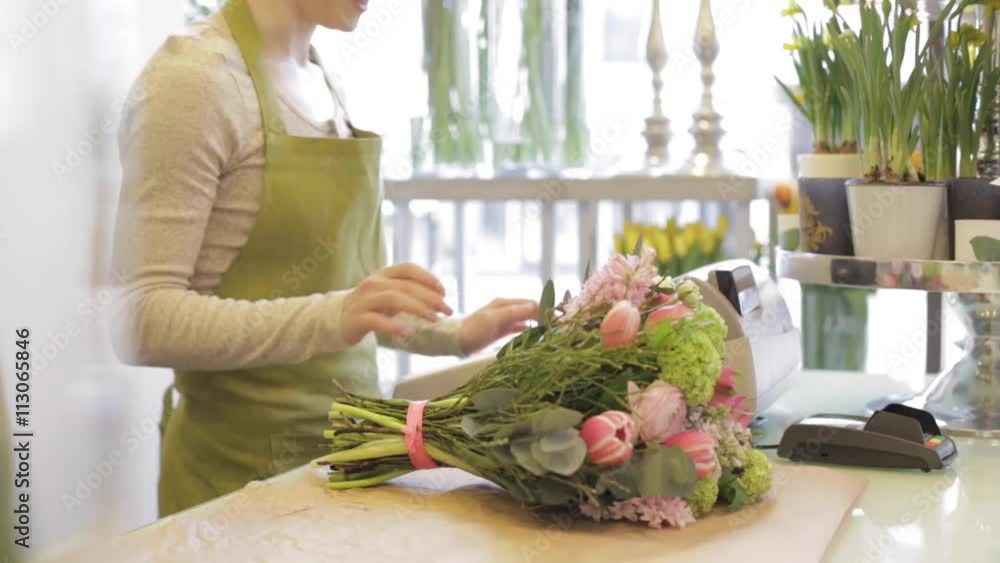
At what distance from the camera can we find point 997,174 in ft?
4.15

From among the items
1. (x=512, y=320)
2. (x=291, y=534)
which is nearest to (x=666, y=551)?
(x=291, y=534)

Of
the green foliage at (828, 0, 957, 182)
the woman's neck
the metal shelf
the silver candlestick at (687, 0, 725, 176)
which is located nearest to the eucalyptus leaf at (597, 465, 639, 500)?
the metal shelf

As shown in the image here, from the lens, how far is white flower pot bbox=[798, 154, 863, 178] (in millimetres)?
1427

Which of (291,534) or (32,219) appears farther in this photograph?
(291,534)

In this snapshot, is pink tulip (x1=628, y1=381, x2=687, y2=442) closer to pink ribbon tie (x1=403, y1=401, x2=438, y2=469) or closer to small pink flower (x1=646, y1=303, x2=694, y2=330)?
small pink flower (x1=646, y1=303, x2=694, y2=330)

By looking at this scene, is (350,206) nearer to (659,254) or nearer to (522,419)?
(522,419)

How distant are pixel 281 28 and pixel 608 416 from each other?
746mm

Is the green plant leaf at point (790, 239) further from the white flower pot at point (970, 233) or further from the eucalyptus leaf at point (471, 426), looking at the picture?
the eucalyptus leaf at point (471, 426)

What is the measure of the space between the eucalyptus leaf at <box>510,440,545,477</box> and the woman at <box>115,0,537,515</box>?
230mm

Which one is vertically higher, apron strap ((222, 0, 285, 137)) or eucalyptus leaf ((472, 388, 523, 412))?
apron strap ((222, 0, 285, 137))

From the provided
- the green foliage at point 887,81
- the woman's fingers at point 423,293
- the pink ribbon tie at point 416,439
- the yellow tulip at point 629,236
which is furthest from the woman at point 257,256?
the yellow tulip at point 629,236

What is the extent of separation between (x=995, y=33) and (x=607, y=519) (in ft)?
2.52

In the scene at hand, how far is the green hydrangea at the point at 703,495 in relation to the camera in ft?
2.94

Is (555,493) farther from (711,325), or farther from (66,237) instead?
(66,237)
